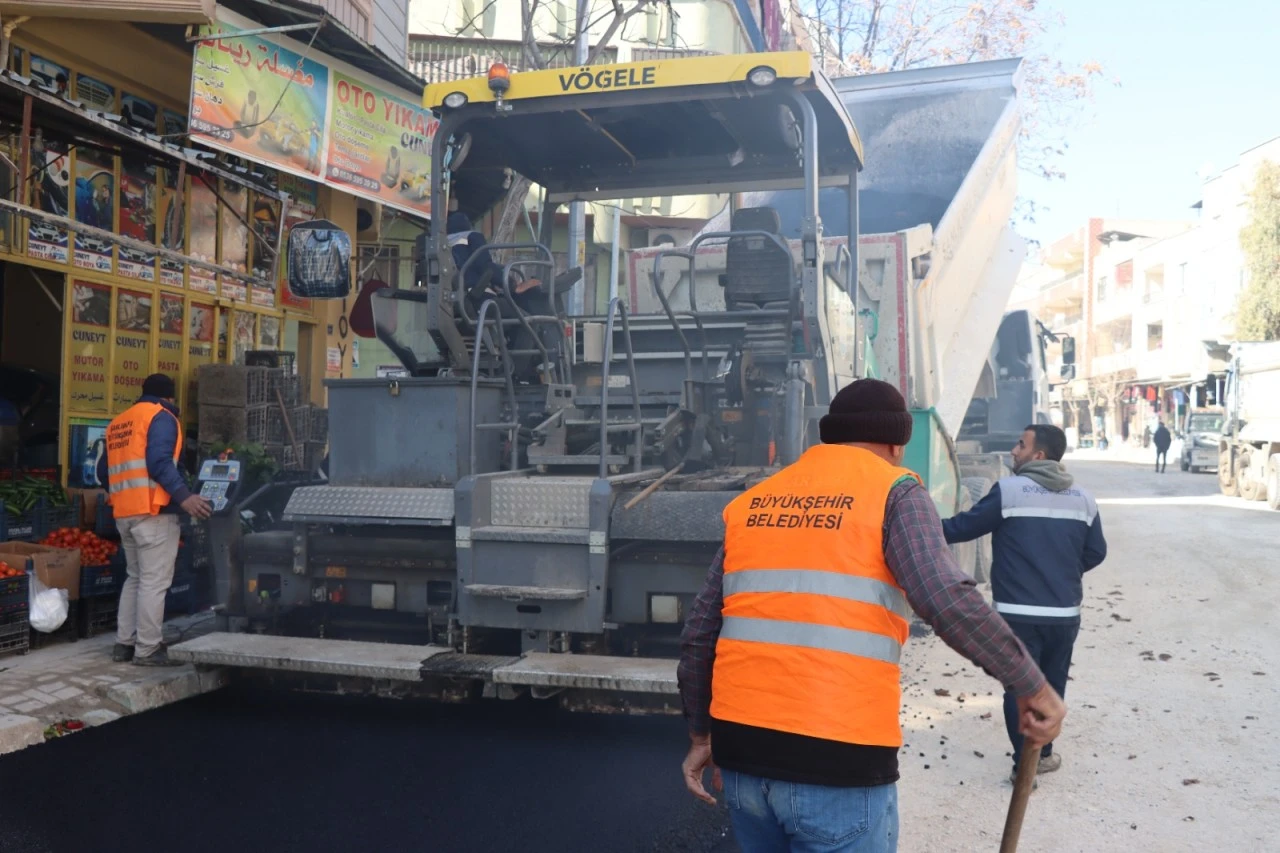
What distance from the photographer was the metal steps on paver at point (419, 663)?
438 cm

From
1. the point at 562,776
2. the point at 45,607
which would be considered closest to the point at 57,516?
the point at 45,607

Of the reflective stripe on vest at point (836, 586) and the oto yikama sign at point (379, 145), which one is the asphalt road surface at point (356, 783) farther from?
the oto yikama sign at point (379, 145)

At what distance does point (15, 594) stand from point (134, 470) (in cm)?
107

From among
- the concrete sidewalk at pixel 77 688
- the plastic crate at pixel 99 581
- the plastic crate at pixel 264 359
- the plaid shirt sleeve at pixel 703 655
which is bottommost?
the concrete sidewalk at pixel 77 688

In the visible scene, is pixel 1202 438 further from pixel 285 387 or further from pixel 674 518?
pixel 674 518

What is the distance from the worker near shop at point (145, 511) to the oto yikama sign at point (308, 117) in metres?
3.35

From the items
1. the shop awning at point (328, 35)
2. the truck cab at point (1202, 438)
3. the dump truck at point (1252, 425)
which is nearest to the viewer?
the shop awning at point (328, 35)

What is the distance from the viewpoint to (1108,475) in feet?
85.9

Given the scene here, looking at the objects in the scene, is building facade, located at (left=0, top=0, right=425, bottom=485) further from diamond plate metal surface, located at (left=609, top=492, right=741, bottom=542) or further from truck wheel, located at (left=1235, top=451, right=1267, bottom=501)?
truck wheel, located at (left=1235, top=451, right=1267, bottom=501)

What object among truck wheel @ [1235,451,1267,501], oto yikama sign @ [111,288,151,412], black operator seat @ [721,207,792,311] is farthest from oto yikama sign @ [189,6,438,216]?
truck wheel @ [1235,451,1267,501]

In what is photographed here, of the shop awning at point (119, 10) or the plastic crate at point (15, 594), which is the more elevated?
the shop awning at point (119, 10)

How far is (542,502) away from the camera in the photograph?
4836mm

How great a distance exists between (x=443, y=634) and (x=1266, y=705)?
4278 millimetres

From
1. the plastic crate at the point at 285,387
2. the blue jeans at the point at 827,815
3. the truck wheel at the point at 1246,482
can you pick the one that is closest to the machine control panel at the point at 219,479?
the plastic crate at the point at 285,387
